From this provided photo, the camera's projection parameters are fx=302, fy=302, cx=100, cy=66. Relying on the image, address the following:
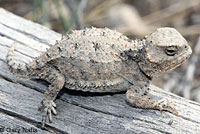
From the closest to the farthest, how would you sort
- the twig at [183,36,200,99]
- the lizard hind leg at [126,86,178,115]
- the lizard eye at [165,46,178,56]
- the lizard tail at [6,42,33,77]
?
the lizard eye at [165,46,178,56] < the lizard hind leg at [126,86,178,115] < the lizard tail at [6,42,33,77] < the twig at [183,36,200,99]

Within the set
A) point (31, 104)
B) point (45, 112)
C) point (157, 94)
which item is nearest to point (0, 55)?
point (31, 104)

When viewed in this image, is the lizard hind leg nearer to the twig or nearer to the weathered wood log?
the weathered wood log

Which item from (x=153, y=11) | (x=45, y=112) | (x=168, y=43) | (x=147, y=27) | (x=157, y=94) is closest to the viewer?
(x=168, y=43)

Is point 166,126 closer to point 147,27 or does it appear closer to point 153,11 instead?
point 147,27

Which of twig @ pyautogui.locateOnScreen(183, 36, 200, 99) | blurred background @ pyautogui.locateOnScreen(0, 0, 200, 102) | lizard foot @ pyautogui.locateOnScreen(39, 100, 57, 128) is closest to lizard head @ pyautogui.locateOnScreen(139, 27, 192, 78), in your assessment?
lizard foot @ pyautogui.locateOnScreen(39, 100, 57, 128)

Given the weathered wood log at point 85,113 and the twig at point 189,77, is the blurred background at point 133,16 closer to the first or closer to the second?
the twig at point 189,77
